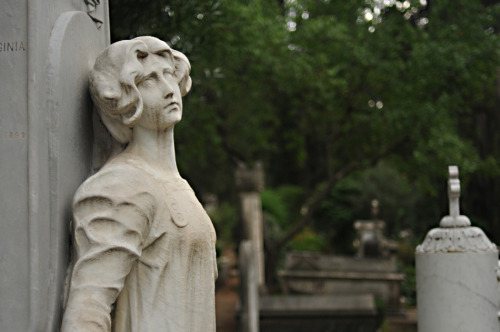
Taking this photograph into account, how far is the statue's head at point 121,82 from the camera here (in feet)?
8.13

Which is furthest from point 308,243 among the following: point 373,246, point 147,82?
point 147,82

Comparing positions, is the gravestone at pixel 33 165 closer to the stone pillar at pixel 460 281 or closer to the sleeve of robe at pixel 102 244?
the sleeve of robe at pixel 102 244

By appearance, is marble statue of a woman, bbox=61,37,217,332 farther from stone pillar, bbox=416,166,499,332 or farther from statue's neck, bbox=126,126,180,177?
stone pillar, bbox=416,166,499,332

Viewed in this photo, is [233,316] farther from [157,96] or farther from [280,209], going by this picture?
[157,96]

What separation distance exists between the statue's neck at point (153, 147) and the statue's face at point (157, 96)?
35mm

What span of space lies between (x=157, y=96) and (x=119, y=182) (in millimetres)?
375

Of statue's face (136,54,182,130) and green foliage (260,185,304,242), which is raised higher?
statue's face (136,54,182,130)

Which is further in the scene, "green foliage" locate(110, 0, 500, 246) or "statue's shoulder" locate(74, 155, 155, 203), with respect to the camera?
"green foliage" locate(110, 0, 500, 246)

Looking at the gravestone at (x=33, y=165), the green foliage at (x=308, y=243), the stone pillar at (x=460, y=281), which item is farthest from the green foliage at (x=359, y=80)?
the gravestone at (x=33, y=165)

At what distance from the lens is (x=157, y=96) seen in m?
2.56

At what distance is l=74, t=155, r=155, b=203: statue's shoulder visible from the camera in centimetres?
236

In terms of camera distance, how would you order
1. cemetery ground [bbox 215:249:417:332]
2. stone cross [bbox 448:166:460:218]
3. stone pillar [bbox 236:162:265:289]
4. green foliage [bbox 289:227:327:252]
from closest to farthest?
1. stone cross [bbox 448:166:460:218]
2. cemetery ground [bbox 215:249:417:332]
3. stone pillar [bbox 236:162:265:289]
4. green foliage [bbox 289:227:327:252]

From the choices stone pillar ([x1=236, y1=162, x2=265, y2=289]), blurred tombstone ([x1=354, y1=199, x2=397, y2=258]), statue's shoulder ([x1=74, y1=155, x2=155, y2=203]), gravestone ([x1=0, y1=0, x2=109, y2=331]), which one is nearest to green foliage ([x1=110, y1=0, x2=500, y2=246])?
stone pillar ([x1=236, y1=162, x2=265, y2=289])

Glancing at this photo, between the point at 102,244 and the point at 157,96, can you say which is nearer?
the point at 102,244
